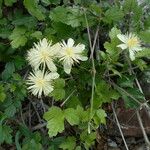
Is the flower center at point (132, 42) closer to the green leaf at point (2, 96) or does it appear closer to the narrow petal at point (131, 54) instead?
the narrow petal at point (131, 54)

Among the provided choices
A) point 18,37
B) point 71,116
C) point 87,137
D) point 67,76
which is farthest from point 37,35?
point 87,137

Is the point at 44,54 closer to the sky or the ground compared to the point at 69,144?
closer to the sky

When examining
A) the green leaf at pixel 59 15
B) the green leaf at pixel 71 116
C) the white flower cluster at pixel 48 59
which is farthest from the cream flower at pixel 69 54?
the green leaf at pixel 59 15

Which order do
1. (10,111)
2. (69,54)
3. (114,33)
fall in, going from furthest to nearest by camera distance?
(10,111) < (114,33) < (69,54)

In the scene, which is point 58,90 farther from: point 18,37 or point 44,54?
point 18,37

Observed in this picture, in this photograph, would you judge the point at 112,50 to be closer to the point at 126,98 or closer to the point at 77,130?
the point at 126,98

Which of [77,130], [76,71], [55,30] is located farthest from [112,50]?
[77,130]

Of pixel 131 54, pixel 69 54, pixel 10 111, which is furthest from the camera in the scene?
pixel 10 111

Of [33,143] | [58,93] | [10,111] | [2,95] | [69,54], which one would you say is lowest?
[33,143]
